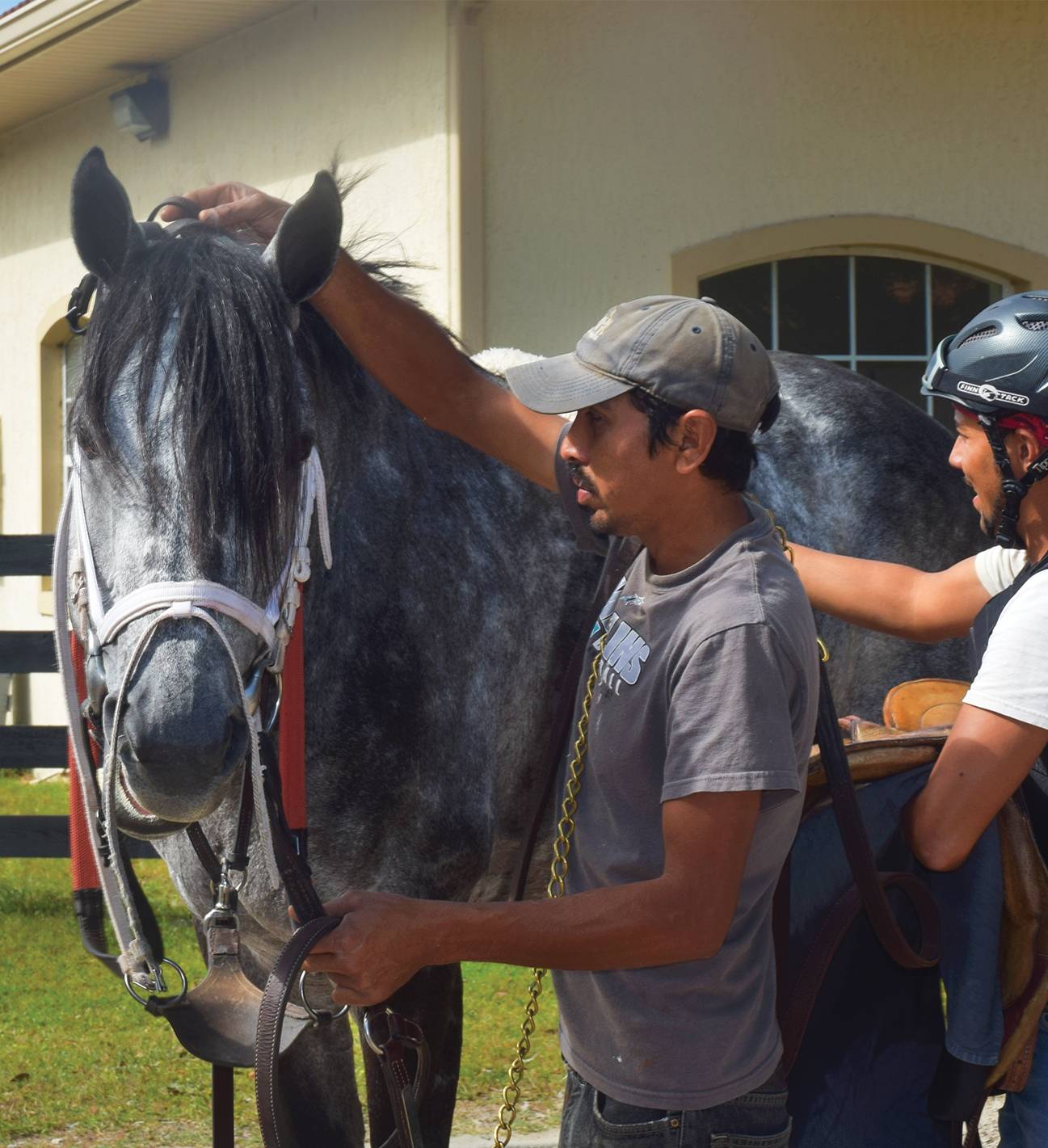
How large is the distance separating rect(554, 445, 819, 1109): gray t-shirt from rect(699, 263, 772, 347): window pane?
5767mm

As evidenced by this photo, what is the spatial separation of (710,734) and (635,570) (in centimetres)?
38

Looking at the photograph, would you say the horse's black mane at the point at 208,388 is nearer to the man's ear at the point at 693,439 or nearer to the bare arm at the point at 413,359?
the bare arm at the point at 413,359

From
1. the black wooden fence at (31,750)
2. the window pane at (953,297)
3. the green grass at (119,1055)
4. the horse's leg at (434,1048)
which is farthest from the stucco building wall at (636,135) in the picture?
the horse's leg at (434,1048)

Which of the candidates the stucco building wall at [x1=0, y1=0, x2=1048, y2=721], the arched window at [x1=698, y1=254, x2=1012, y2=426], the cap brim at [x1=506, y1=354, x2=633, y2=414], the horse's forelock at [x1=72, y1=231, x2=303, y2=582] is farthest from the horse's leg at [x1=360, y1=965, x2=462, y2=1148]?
the arched window at [x1=698, y1=254, x2=1012, y2=426]

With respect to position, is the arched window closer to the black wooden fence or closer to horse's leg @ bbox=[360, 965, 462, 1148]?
the black wooden fence

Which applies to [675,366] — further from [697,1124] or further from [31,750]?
[31,750]

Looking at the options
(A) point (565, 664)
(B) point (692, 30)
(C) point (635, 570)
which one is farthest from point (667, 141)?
(C) point (635, 570)

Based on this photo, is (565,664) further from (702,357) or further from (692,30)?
(692,30)

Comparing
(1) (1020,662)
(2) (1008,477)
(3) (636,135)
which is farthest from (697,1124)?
(3) (636,135)

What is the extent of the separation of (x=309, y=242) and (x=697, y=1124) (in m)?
1.29

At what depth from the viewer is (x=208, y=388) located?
73.7 inches

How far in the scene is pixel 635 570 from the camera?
189cm

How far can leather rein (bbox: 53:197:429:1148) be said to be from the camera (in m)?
1.75

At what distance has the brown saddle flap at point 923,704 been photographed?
2.31 meters
